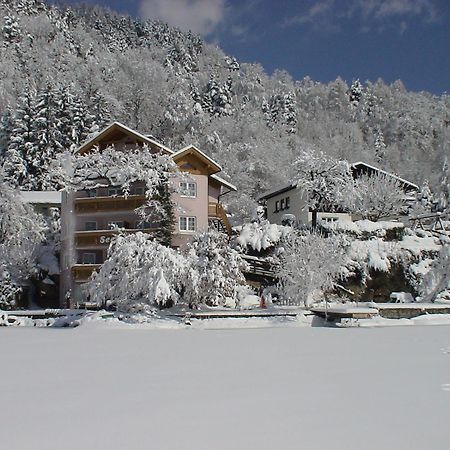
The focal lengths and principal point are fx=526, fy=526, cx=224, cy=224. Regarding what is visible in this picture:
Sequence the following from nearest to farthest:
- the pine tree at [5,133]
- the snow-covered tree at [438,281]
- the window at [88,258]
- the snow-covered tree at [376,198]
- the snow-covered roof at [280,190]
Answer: the snow-covered tree at [438,281], the window at [88,258], the snow-covered tree at [376,198], the snow-covered roof at [280,190], the pine tree at [5,133]

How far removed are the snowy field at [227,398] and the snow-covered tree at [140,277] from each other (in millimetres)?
10273

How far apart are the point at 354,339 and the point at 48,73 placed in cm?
6730

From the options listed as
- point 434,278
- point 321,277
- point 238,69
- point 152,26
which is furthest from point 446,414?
point 152,26

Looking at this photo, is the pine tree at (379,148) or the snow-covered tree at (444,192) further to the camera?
the pine tree at (379,148)

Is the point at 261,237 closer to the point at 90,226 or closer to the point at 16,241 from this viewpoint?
the point at 90,226

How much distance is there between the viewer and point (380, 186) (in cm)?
4616

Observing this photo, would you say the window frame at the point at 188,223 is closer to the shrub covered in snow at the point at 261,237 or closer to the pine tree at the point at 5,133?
the shrub covered in snow at the point at 261,237

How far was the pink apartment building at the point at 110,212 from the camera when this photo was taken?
3606 cm

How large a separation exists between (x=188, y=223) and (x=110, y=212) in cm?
554

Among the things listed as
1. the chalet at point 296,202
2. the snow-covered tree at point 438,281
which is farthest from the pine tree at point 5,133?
the snow-covered tree at point 438,281

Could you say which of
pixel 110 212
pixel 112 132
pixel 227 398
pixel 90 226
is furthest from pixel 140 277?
pixel 227 398

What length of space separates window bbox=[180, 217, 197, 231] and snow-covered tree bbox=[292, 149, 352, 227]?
404 inches

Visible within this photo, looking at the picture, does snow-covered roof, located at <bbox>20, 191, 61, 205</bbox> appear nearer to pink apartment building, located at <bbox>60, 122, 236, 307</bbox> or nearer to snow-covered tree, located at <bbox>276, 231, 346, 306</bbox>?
pink apartment building, located at <bbox>60, 122, 236, 307</bbox>

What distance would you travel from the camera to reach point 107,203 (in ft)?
121
